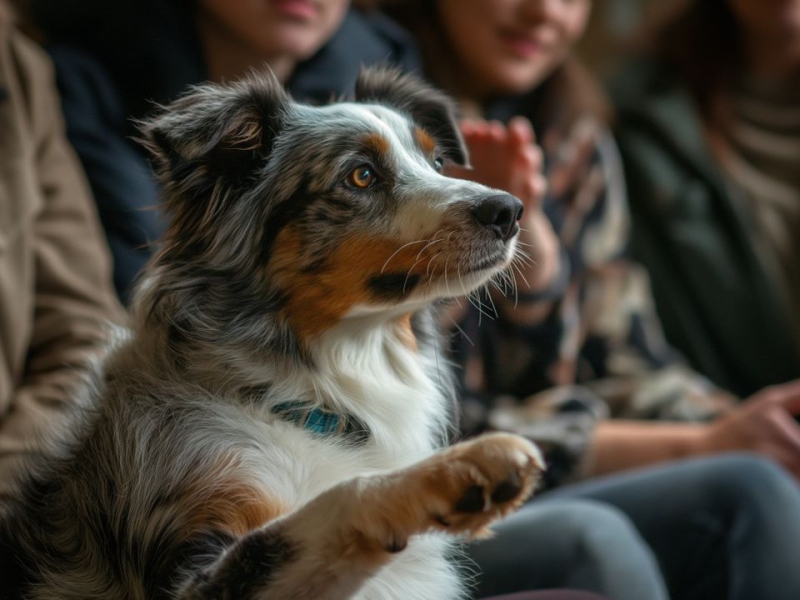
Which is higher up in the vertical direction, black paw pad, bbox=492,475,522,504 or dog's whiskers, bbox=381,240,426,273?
dog's whiskers, bbox=381,240,426,273

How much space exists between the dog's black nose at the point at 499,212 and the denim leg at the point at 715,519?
0.78 m

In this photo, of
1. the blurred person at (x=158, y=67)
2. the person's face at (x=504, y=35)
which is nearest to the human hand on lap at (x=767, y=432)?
the blurred person at (x=158, y=67)

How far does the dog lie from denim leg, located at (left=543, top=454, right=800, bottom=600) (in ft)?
2.14

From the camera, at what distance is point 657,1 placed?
309 cm

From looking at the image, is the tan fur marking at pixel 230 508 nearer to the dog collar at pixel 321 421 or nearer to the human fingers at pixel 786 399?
the dog collar at pixel 321 421

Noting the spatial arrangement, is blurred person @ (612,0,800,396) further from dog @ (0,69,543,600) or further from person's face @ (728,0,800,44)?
dog @ (0,69,543,600)

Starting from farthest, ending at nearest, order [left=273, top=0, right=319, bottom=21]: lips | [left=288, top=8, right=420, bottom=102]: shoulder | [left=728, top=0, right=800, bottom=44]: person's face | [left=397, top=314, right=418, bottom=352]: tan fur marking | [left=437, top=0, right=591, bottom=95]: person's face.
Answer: [left=728, top=0, right=800, bottom=44]: person's face < [left=437, top=0, right=591, bottom=95]: person's face < [left=288, top=8, right=420, bottom=102]: shoulder < [left=273, top=0, right=319, bottom=21]: lips < [left=397, top=314, right=418, bottom=352]: tan fur marking

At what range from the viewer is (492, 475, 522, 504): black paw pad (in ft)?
2.38

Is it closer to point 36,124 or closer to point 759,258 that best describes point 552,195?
point 759,258

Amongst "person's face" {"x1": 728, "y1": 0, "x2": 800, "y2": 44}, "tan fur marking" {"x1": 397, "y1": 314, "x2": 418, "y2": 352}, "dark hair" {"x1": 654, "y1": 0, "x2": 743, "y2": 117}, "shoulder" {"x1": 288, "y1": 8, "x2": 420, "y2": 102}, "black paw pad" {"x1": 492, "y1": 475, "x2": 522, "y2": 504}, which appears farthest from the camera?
"dark hair" {"x1": 654, "y1": 0, "x2": 743, "y2": 117}

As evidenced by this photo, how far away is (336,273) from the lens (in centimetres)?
98

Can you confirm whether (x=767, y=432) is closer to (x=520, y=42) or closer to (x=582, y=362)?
(x=582, y=362)

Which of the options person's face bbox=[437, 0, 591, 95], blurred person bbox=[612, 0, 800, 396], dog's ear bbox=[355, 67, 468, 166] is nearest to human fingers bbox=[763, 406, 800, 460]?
blurred person bbox=[612, 0, 800, 396]

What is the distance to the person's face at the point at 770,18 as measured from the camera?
2.34m
